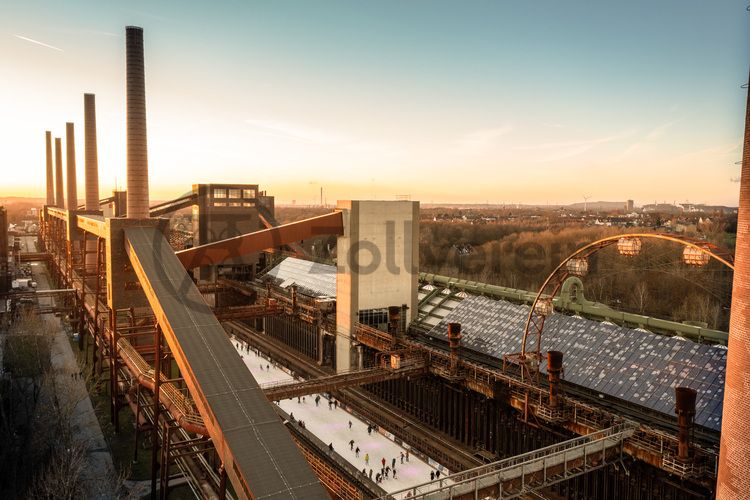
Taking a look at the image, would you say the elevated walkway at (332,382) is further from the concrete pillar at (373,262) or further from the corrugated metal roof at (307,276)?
the corrugated metal roof at (307,276)

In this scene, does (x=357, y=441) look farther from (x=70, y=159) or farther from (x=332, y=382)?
(x=70, y=159)

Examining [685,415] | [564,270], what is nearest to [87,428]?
[564,270]

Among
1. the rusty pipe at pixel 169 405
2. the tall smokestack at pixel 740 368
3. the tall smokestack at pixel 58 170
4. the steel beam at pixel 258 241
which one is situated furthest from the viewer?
the tall smokestack at pixel 58 170

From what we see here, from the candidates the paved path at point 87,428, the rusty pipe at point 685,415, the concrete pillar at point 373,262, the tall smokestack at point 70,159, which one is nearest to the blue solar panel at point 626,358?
the rusty pipe at point 685,415

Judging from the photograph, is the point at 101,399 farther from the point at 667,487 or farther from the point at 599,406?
the point at 667,487

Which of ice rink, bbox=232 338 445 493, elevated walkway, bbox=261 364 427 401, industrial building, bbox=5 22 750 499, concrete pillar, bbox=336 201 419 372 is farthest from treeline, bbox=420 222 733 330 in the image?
ice rink, bbox=232 338 445 493

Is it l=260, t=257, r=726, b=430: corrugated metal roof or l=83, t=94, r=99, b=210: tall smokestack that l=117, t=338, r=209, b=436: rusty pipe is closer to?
l=260, t=257, r=726, b=430: corrugated metal roof
